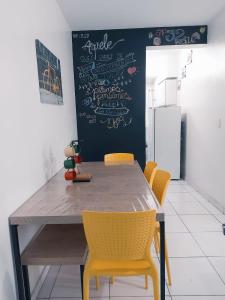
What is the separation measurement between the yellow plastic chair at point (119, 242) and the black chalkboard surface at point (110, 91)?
8.59 ft

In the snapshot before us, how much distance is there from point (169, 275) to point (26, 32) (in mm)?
2176

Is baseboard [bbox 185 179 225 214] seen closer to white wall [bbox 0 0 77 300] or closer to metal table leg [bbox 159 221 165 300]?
metal table leg [bbox 159 221 165 300]

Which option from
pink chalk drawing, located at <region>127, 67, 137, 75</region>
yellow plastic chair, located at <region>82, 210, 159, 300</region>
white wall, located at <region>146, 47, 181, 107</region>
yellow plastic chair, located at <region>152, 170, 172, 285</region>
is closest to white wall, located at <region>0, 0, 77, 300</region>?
yellow plastic chair, located at <region>82, 210, 159, 300</region>

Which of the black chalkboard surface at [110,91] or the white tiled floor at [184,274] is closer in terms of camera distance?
the white tiled floor at [184,274]

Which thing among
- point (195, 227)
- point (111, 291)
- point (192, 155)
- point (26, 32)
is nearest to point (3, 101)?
point (26, 32)

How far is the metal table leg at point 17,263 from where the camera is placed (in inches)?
51.6

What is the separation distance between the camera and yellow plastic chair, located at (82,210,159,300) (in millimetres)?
1126

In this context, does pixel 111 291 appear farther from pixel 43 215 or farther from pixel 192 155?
pixel 192 155

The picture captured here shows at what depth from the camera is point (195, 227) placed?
8.91ft

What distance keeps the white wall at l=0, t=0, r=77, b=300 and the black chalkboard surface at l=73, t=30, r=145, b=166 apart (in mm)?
1134

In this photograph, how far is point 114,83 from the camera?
11.9 ft

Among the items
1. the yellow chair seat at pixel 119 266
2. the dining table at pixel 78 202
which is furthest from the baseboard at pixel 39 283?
the yellow chair seat at pixel 119 266

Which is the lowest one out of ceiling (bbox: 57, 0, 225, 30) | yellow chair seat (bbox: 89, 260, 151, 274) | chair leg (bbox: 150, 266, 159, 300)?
chair leg (bbox: 150, 266, 159, 300)

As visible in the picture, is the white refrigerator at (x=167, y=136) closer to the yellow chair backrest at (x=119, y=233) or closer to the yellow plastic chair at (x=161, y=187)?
the yellow plastic chair at (x=161, y=187)
